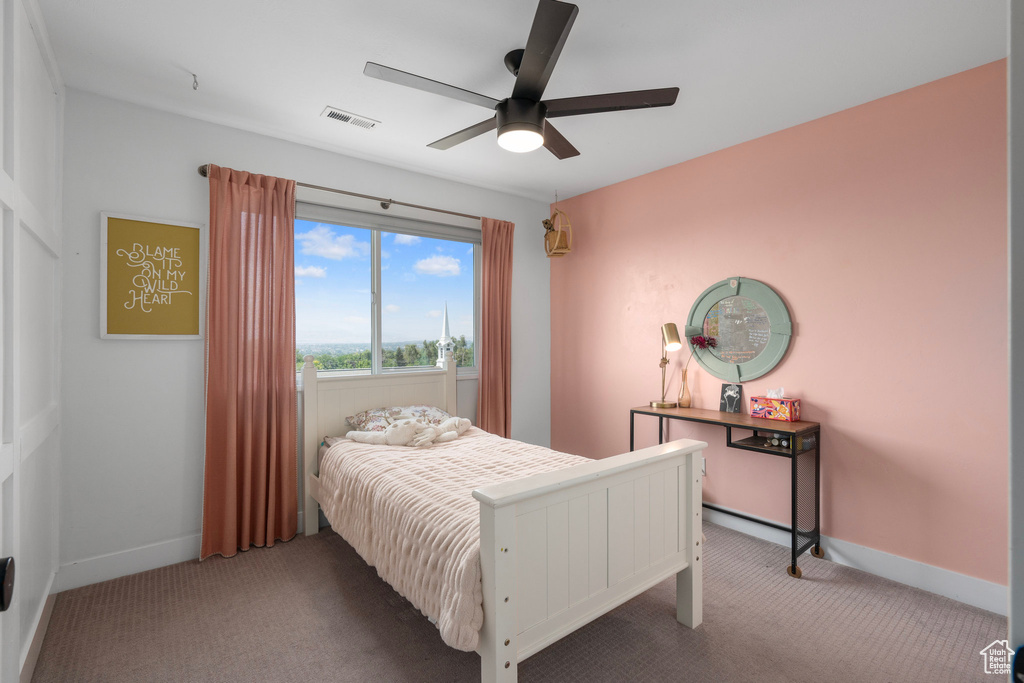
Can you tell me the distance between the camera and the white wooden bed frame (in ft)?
5.31

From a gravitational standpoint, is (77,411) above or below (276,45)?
below

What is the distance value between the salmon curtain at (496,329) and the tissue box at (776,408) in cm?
198

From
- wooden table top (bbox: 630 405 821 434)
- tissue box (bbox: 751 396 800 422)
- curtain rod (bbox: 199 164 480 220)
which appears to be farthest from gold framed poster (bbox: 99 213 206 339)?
tissue box (bbox: 751 396 800 422)

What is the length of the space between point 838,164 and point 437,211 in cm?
273

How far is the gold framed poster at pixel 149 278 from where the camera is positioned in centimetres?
267

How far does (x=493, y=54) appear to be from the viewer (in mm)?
2311

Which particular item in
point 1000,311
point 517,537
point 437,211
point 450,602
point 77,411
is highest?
point 437,211

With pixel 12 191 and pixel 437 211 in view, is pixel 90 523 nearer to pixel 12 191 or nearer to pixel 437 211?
pixel 12 191

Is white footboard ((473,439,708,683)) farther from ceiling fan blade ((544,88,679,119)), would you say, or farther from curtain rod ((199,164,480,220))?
curtain rod ((199,164,480,220))

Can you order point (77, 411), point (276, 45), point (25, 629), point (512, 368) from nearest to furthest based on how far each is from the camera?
1. point (25, 629)
2. point (276, 45)
3. point (77, 411)
4. point (512, 368)

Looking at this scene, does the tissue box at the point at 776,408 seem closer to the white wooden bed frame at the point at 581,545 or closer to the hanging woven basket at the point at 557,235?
the white wooden bed frame at the point at 581,545

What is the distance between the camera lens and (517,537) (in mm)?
1671

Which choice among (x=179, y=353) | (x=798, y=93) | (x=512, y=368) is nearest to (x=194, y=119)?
(x=179, y=353)

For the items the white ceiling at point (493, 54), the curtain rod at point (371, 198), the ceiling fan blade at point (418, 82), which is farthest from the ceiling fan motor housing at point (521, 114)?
the curtain rod at point (371, 198)
